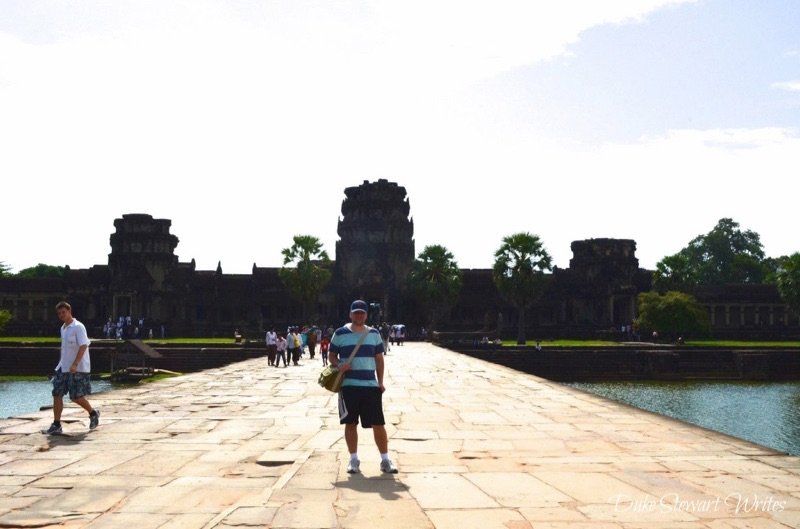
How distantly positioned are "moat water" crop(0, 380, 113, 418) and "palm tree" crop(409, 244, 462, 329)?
100 ft

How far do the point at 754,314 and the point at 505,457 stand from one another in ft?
241

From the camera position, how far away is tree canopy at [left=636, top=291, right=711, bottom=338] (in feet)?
182

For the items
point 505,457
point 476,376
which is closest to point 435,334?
point 476,376

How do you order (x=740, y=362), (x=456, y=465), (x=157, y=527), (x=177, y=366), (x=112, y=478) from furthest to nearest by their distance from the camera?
(x=740, y=362) → (x=177, y=366) → (x=456, y=465) → (x=112, y=478) → (x=157, y=527)

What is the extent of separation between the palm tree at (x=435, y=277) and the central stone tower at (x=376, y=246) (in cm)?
446

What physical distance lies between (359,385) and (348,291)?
196 ft

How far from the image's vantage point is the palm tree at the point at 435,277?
6053cm

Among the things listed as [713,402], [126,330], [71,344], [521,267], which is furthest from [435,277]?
[71,344]

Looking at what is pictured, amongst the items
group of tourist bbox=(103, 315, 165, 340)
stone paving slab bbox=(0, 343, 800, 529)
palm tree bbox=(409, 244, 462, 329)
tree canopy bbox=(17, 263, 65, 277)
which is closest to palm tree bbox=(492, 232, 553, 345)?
→ palm tree bbox=(409, 244, 462, 329)

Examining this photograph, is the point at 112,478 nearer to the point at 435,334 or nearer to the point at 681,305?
the point at 435,334

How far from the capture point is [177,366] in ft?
127

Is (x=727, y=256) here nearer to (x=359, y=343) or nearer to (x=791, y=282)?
(x=791, y=282)

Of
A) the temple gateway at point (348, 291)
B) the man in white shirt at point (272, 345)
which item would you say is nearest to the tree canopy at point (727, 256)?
the temple gateway at point (348, 291)

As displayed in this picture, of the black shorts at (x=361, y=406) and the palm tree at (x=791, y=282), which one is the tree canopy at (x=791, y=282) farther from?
the black shorts at (x=361, y=406)
